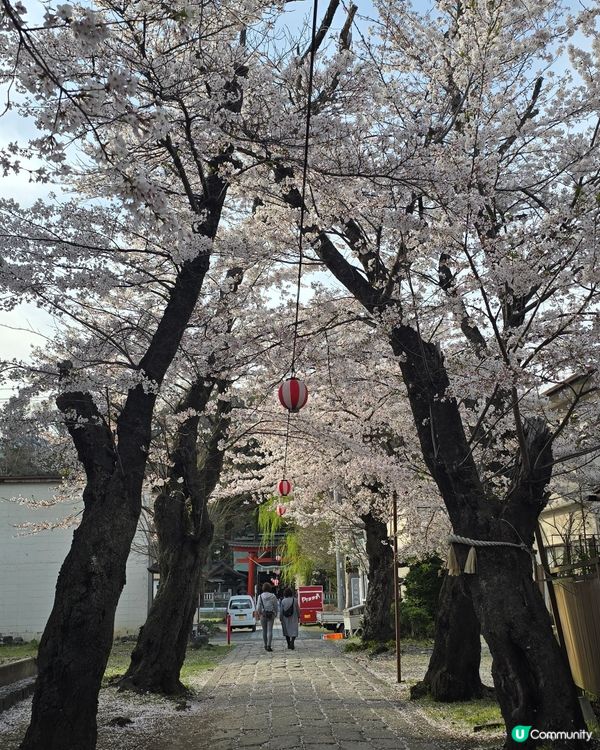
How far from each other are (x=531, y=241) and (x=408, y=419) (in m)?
7.51

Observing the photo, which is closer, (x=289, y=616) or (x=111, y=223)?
(x=111, y=223)

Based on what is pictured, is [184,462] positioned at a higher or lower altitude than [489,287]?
lower

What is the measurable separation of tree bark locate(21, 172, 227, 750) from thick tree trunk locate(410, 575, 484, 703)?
189 inches

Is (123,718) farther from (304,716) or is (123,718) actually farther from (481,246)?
(481,246)

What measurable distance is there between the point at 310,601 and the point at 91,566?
2527cm

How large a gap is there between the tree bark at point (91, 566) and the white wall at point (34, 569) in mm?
18807

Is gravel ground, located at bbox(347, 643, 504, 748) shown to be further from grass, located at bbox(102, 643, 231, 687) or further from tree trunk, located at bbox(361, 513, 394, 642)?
grass, located at bbox(102, 643, 231, 687)

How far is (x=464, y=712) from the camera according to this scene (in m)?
8.62

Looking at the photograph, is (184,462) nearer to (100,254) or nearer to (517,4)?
(100,254)

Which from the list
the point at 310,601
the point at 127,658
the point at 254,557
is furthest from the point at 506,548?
the point at 254,557

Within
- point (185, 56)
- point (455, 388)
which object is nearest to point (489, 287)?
point (455, 388)

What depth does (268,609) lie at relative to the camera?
19.1m

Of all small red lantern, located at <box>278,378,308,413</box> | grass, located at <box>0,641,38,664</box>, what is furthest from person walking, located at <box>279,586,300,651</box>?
small red lantern, located at <box>278,378,308,413</box>

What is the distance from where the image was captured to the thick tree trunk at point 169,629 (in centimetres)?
1091
